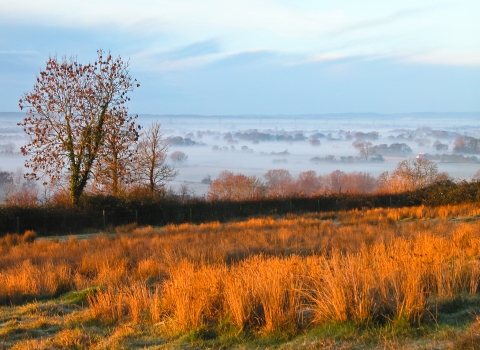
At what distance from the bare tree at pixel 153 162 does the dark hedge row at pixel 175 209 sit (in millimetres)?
5272

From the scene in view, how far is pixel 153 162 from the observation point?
40469mm

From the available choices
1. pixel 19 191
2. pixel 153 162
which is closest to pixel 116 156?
pixel 153 162

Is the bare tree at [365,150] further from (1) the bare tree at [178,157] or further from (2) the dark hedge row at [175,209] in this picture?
(2) the dark hedge row at [175,209]

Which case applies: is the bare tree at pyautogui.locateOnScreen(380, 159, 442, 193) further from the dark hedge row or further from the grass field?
the grass field

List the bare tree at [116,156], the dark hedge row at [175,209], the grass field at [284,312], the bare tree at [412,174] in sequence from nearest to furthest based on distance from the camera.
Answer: the grass field at [284,312] < the dark hedge row at [175,209] < the bare tree at [116,156] < the bare tree at [412,174]

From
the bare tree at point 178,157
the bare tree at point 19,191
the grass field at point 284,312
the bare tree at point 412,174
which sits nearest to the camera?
the grass field at point 284,312

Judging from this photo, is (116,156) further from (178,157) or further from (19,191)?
(178,157)

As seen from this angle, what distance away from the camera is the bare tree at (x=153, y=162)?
39.3 m

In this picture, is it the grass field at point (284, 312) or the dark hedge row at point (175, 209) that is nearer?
the grass field at point (284, 312)

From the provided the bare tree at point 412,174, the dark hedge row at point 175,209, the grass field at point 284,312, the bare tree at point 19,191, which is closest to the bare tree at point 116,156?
the dark hedge row at point 175,209

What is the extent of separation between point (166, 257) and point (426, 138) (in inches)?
4673

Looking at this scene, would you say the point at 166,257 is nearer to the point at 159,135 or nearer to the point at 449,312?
the point at 449,312

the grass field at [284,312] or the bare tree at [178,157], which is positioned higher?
the bare tree at [178,157]

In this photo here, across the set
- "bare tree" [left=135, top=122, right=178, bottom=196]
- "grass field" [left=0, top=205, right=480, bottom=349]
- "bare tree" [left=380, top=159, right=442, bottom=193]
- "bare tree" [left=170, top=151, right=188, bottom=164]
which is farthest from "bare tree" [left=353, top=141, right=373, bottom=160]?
"grass field" [left=0, top=205, right=480, bottom=349]
